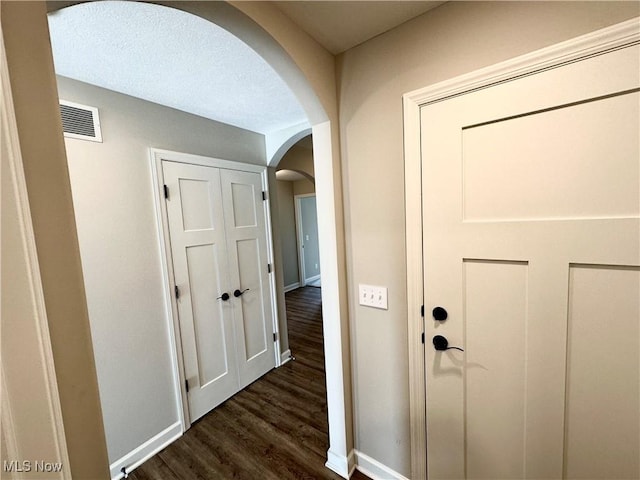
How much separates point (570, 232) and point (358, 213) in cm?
83

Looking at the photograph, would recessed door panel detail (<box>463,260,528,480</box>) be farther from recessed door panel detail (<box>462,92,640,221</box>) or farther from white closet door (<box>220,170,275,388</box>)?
white closet door (<box>220,170,275,388</box>)

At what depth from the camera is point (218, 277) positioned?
7.14 ft

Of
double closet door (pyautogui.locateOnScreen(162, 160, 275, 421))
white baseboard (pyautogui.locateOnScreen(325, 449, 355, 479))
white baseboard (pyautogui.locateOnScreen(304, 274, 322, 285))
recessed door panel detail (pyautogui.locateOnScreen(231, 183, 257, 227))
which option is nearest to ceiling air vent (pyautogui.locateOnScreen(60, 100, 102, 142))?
double closet door (pyautogui.locateOnScreen(162, 160, 275, 421))

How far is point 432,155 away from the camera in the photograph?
1.13 m

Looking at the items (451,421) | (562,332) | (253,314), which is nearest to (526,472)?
(451,421)

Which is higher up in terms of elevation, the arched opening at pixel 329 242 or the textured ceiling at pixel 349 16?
the textured ceiling at pixel 349 16

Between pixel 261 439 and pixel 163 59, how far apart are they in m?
2.43

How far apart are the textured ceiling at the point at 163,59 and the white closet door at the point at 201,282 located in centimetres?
50

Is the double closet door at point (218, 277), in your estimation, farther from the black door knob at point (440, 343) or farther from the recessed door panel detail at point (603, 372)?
the recessed door panel detail at point (603, 372)

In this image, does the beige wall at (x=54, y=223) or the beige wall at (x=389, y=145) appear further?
the beige wall at (x=389, y=145)

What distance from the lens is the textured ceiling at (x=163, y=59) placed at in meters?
1.05

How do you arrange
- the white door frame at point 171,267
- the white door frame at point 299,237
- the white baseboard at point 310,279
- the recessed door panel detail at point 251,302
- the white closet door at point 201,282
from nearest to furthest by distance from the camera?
the white door frame at point 171,267
the white closet door at point 201,282
the recessed door panel detail at point 251,302
the white door frame at point 299,237
the white baseboard at point 310,279

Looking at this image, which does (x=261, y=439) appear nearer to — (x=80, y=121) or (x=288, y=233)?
(x=80, y=121)

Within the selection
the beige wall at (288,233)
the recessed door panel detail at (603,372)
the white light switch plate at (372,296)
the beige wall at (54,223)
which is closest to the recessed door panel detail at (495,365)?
the recessed door panel detail at (603,372)
